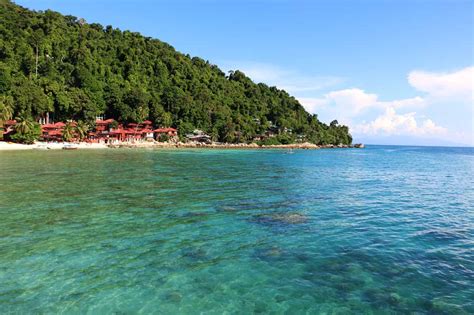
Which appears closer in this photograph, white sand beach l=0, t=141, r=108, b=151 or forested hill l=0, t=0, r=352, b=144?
white sand beach l=0, t=141, r=108, b=151

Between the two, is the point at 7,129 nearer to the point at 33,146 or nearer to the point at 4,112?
the point at 4,112

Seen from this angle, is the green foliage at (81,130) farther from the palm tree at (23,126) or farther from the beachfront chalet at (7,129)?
the beachfront chalet at (7,129)

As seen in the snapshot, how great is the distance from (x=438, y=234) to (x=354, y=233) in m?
3.75

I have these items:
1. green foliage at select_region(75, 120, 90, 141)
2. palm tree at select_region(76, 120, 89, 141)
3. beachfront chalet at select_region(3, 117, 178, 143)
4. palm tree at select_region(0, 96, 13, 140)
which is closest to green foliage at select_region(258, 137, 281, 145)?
beachfront chalet at select_region(3, 117, 178, 143)

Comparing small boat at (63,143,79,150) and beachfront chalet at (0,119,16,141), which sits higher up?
beachfront chalet at (0,119,16,141)

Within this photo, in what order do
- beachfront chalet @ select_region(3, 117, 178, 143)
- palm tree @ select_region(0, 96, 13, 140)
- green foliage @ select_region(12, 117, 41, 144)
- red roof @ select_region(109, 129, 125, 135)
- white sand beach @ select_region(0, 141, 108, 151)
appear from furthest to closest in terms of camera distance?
1. red roof @ select_region(109, 129, 125, 135)
2. beachfront chalet @ select_region(3, 117, 178, 143)
3. green foliage @ select_region(12, 117, 41, 144)
4. palm tree @ select_region(0, 96, 13, 140)
5. white sand beach @ select_region(0, 141, 108, 151)

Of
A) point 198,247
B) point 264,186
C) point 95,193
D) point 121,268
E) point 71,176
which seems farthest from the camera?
point 71,176

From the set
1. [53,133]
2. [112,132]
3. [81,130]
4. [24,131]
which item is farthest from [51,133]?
[112,132]

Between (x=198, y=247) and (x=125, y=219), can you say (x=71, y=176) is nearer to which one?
(x=125, y=219)

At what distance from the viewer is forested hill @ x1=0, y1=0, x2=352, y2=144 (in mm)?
102438

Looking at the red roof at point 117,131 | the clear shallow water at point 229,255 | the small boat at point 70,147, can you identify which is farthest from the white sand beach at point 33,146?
the clear shallow water at point 229,255

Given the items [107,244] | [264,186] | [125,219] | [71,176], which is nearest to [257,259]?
[107,244]

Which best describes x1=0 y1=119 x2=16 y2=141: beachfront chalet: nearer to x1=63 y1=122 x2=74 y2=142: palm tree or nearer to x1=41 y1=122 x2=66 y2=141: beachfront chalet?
x1=41 y1=122 x2=66 y2=141: beachfront chalet

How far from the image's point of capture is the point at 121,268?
877cm
